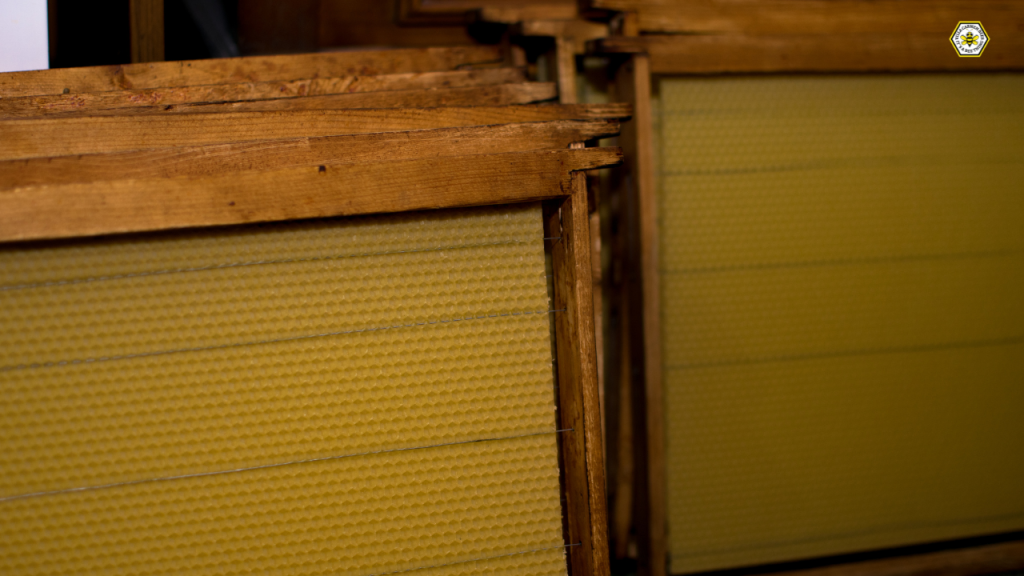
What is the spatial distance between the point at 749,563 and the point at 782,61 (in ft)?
4.05

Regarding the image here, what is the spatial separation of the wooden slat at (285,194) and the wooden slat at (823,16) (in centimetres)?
69

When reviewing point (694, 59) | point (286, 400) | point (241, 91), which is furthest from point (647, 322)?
point (241, 91)

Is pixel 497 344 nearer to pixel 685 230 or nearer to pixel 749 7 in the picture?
pixel 685 230

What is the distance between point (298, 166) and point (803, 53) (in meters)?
1.23

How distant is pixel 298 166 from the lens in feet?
2.89

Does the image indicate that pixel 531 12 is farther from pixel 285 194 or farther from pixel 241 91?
pixel 285 194

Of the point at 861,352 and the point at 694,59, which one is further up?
the point at 694,59

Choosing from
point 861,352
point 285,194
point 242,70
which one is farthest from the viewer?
point 861,352

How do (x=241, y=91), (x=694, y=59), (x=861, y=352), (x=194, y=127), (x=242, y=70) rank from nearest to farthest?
(x=194, y=127) → (x=241, y=91) → (x=242, y=70) → (x=694, y=59) → (x=861, y=352)

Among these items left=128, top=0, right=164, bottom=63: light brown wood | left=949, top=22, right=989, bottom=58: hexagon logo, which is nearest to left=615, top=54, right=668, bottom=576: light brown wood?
left=949, top=22, right=989, bottom=58: hexagon logo

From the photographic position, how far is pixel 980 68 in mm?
1579

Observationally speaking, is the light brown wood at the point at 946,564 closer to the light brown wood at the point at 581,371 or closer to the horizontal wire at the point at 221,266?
the light brown wood at the point at 581,371

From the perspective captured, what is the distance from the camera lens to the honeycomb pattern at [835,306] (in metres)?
1.54

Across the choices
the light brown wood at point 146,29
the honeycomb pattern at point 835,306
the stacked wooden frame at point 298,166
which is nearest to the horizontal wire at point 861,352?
the honeycomb pattern at point 835,306
